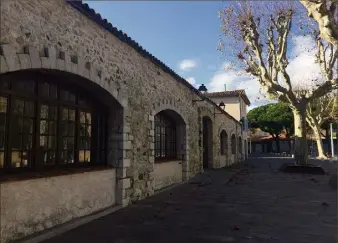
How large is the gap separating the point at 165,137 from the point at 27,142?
18.5 feet

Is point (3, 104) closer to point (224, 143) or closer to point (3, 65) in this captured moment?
point (3, 65)

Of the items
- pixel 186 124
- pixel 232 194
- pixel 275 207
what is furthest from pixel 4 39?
pixel 186 124

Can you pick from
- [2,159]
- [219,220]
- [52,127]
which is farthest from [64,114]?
[219,220]

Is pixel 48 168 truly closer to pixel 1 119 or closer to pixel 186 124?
pixel 1 119

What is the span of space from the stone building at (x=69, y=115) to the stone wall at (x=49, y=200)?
0.04ft

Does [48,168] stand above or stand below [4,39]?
below

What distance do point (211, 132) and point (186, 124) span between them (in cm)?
443

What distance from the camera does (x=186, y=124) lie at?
A: 10.3 meters

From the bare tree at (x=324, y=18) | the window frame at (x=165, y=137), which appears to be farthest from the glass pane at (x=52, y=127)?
the bare tree at (x=324, y=18)

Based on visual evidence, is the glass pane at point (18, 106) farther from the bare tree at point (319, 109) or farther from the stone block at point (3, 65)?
the bare tree at point (319, 109)

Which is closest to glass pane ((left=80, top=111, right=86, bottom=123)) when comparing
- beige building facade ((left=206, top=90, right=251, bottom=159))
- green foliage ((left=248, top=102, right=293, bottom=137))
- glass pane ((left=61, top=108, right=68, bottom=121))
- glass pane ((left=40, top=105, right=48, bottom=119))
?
glass pane ((left=61, top=108, right=68, bottom=121))

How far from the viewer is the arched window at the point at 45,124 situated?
3.92m

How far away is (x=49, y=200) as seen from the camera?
14.0 ft

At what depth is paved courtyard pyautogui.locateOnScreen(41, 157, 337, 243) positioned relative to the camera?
4086 mm
